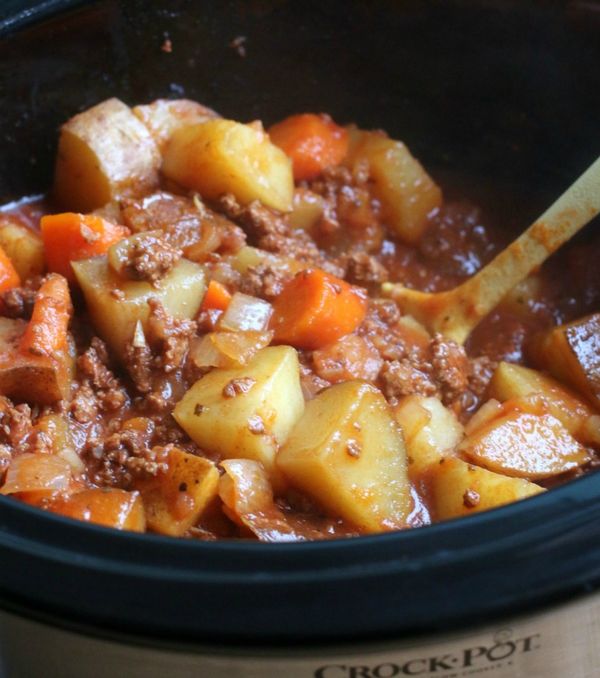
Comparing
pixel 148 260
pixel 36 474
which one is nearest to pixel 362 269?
pixel 148 260

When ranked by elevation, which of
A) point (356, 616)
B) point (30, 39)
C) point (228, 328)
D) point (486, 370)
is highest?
point (30, 39)

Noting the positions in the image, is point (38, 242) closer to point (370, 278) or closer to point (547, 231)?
point (370, 278)

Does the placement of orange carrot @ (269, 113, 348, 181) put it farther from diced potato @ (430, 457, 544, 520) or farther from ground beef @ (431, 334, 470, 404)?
diced potato @ (430, 457, 544, 520)

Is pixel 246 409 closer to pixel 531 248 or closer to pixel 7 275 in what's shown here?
pixel 7 275

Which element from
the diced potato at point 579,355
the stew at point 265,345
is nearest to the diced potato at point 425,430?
the stew at point 265,345

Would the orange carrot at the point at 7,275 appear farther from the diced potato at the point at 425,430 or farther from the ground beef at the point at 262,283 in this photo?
the diced potato at the point at 425,430

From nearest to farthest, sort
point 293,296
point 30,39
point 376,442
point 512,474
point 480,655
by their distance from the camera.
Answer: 1. point 480,655
2. point 376,442
3. point 512,474
4. point 293,296
5. point 30,39

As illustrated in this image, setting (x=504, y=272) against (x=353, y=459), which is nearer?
(x=353, y=459)

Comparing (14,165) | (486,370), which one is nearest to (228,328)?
(486,370)
